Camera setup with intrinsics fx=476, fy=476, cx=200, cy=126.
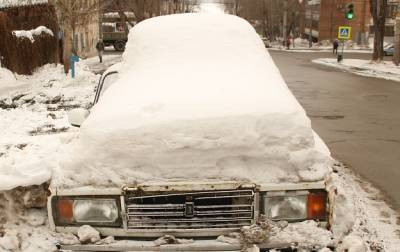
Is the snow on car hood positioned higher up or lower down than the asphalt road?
higher up

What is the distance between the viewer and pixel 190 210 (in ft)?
9.96

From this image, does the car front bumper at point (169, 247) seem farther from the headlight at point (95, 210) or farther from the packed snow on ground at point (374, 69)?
the packed snow on ground at point (374, 69)

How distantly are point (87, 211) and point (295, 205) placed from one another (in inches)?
53.8

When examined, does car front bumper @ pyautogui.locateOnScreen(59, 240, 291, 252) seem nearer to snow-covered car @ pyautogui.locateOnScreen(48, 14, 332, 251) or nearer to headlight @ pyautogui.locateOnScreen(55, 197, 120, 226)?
snow-covered car @ pyautogui.locateOnScreen(48, 14, 332, 251)

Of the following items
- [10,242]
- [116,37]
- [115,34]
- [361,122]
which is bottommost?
[361,122]

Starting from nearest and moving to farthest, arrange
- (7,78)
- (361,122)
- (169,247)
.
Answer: (169,247) < (361,122) < (7,78)

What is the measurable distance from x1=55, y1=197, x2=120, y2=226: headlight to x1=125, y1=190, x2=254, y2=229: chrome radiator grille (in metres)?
0.11

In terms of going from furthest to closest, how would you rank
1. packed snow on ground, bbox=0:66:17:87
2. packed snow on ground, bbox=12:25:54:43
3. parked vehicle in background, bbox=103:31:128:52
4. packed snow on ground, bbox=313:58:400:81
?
parked vehicle in background, bbox=103:31:128:52 < packed snow on ground, bbox=313:58:400:81 < packed snow on ground, bbox=12:25:54:43 < packed snow on ground, bbox=0:66:17:87

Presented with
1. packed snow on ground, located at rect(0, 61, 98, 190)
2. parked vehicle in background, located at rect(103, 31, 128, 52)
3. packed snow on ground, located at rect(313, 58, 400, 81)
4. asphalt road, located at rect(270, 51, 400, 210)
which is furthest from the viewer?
parked vehicle in background, located at rect(103, 31, 128, 52)

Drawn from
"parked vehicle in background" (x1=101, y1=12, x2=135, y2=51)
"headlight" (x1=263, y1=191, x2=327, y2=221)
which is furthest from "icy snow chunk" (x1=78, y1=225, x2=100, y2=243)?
→ "parked vehicle in background" (x1=101, y1=12, x2=135, y2=51)

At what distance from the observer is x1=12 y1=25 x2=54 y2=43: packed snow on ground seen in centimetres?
2170

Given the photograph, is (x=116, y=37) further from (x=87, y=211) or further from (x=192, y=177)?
(x=192, y=177)

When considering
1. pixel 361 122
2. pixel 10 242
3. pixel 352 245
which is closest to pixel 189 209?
pixel 352 245

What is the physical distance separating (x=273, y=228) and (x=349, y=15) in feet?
102
